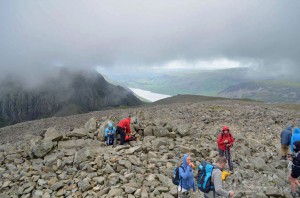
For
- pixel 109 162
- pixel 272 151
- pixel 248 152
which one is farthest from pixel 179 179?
pixel 272 151

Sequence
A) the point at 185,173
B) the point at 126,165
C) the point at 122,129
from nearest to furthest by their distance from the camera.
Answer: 1. the point at 185,173
2. the point at 126,165
3. the point at 122,129

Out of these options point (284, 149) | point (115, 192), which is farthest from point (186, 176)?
point (284, 149)

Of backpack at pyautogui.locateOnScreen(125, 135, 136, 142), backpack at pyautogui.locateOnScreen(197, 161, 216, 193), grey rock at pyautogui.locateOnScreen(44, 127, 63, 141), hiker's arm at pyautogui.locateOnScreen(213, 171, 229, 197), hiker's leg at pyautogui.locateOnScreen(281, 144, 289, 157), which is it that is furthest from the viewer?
grey rock at pyautogui.locateOnScreen(44, 127, 63, 141)

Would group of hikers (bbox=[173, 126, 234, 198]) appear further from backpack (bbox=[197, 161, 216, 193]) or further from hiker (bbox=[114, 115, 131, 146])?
hiker (bbox=[114, 115, 131, 146])

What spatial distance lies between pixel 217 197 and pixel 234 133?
1710cm

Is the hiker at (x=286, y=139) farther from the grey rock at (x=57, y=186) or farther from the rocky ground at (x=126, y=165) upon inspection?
the grey rock at (x=57, y=186)

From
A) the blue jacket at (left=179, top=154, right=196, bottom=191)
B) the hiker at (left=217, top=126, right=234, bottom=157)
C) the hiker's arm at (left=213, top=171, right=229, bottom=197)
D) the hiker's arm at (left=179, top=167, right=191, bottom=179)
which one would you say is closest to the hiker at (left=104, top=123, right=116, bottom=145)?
the hiker at (left=217, top=126, right=234, bottom=157)

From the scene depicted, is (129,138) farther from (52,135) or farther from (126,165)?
(52,135)

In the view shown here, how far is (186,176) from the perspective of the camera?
34.7 ft

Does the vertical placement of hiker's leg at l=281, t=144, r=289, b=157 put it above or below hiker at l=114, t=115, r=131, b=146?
below

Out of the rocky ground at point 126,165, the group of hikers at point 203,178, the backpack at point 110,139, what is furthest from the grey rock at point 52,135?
the group of hikers at point 203,178

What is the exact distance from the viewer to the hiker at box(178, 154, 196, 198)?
1055cm

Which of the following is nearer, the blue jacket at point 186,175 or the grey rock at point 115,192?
the blue jacket at point 186,175

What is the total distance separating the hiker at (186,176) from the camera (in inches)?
415
